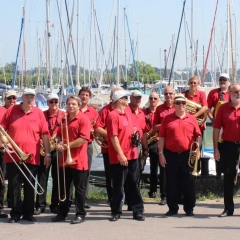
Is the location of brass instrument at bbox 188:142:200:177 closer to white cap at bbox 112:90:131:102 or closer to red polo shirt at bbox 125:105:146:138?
red polo shirt at bbox 125:105:146:138

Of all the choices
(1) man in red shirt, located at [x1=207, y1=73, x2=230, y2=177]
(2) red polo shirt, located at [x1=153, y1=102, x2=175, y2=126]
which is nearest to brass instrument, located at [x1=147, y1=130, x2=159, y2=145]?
(2) red polo shirt, located at [x1=153, y1=102, x2=175, y2=126]

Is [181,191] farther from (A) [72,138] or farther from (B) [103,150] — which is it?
(A) [72,138]

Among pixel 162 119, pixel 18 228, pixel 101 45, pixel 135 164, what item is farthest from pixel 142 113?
pixel 101 45

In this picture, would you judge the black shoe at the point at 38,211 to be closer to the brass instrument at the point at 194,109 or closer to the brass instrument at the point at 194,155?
the brass instrument at the point at 194,155

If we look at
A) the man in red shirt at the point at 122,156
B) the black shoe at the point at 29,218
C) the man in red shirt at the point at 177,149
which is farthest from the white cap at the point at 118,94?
the black shoe at the point at 29,218

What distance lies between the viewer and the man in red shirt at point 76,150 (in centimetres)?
814

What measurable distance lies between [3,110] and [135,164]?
2296mm

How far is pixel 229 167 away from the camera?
28.3 ft

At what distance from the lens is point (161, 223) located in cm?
812

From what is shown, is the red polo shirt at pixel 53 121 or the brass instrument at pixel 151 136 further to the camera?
the brass instrument at pixel 151 136

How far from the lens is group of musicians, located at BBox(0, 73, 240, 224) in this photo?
26.8ft

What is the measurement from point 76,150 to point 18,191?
1.10 meters

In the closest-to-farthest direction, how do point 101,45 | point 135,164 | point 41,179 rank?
point 135,164
point 41,179
point 101,45

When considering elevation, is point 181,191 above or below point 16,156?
below
